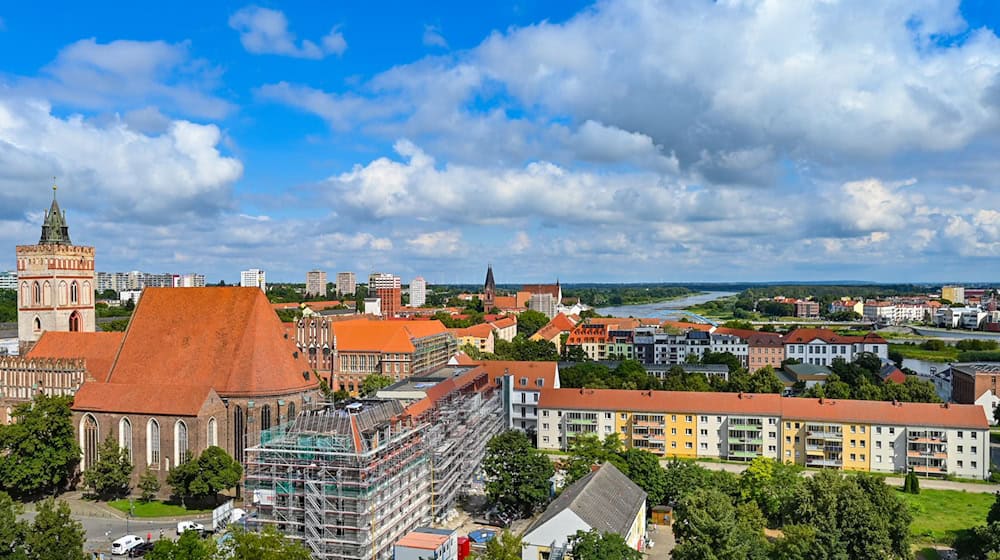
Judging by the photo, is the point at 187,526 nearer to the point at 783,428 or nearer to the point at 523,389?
the point at 523,389

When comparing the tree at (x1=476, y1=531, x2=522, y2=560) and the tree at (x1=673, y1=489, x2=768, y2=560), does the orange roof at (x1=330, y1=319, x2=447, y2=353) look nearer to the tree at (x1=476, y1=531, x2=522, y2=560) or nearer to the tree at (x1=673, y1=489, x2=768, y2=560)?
the tree at (x1=476, y1=531, x2=522, y2=560)

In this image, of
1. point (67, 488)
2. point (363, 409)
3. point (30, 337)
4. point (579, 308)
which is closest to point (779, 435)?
point (363, 409)

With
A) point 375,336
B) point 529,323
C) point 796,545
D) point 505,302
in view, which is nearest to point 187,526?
point 796,545

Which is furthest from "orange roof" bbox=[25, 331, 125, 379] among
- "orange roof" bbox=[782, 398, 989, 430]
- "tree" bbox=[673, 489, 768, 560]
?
"orange roof" bbox=[782, 398, 989, 430]

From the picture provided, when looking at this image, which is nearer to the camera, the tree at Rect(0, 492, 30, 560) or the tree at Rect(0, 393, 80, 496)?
the tree at Rect(0, 492, 30, 560)

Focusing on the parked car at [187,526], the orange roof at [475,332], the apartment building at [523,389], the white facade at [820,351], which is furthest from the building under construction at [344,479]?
the white facade at [820,351]

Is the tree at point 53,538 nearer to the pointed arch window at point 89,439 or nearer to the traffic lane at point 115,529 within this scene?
the traffic lane at point 115,529
